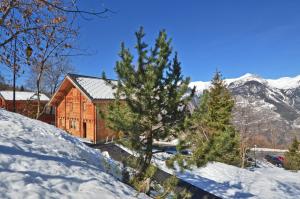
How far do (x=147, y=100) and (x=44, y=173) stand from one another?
4.37 m

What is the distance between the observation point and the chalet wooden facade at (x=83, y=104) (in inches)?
1200

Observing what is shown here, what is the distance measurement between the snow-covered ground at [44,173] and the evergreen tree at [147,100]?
4.92 feet

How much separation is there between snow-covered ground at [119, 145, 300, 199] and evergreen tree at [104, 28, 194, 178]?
3409mm

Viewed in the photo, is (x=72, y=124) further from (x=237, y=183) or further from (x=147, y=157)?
(x=147, y=157)

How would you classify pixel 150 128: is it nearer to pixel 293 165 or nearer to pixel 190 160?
pixel 190 160

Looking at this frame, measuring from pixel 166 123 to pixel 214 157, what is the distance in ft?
7.18

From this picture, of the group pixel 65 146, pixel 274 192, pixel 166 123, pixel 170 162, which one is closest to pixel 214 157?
pixel 170 162

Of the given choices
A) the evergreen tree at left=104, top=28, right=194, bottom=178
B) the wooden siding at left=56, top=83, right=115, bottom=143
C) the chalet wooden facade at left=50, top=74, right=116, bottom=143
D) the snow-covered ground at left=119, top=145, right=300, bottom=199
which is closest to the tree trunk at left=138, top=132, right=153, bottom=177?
the evergreen tree at left=104, top=28, right=194, bottom=178

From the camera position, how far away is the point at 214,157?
899cm

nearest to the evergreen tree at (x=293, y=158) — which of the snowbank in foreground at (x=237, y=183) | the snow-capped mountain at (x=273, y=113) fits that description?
the snow-capped mountain at (x=273, y=113)

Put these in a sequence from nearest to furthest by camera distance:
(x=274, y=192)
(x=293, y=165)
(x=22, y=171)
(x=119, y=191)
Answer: (x=22, y=171), (x=119, y=191), (x=274, y=192), (x=293, y=165)

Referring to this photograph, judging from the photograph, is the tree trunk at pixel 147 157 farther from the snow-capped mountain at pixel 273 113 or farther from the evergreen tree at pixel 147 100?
the snow-capped mountain at pixel 273 113

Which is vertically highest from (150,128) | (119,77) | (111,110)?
(119,77)

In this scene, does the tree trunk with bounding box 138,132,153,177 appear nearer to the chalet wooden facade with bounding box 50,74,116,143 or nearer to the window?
the chalet wooden facade with bounding box 50,74,116,143
